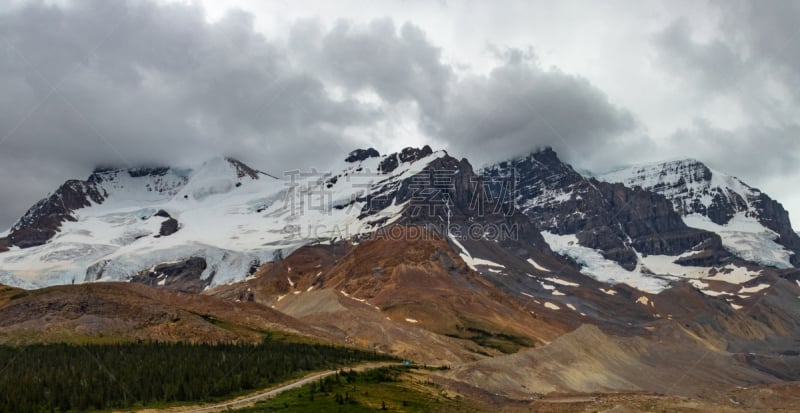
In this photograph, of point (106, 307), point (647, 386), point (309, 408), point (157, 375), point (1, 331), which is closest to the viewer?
point (309, 408)

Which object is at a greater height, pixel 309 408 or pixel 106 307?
pixel 106 307

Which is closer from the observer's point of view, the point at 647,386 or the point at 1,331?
the point at 1,331

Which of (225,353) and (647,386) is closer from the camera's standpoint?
(225,353)

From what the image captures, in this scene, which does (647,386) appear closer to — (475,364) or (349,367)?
(475,364)

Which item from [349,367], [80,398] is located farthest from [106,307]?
[80,398]

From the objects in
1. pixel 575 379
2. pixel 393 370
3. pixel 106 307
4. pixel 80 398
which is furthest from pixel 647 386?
pixel 80 398

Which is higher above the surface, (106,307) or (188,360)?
(106,307)

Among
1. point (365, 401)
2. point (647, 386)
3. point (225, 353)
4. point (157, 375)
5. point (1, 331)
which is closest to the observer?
point (365, 401)

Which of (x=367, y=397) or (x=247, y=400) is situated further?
(x=367, y=397)

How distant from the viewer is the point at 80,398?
75.1m

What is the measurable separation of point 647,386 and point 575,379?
33961mm

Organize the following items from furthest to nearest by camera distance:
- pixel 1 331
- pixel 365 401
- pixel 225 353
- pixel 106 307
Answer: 1. pixel 106 307
2. pixel 1 331
3. pixel 225 353
4. pixel 365 401

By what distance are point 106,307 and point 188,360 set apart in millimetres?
45095

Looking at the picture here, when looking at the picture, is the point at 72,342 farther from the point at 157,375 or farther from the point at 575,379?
the point at 575,379
